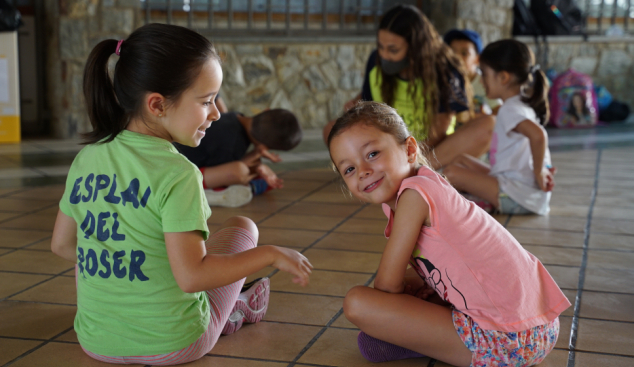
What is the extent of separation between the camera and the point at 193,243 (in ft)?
4.19

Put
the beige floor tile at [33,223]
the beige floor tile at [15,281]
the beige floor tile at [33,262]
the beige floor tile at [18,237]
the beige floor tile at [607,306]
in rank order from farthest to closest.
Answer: the beige floor tile at [33,223] < the beige floor tile at [18,237] < the beige floor tile at [33,262] < the beige floor tile at [15,281] < the beige floor tile at [607,306]

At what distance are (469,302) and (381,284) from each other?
Answer: 19cm

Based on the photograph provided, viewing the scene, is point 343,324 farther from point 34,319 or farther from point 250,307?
point 34,319

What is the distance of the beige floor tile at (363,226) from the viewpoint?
2634 mm

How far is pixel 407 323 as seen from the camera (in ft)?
4.70

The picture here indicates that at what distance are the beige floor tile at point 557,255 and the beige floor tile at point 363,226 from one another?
0.57m

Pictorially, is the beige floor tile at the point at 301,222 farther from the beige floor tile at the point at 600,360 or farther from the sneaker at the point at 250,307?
the beige floor tile at the point at 600,360

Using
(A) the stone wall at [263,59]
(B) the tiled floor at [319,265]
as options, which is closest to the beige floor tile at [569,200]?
(B) the tiled floor at [319,265]

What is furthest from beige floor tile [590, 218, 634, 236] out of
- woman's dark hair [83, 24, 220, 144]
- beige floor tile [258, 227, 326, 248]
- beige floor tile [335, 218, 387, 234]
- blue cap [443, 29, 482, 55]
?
woman's dark hair [83, 24, 220, 144]

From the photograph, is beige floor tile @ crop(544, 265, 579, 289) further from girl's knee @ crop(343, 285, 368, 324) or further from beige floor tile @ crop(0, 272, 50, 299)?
beige floor tile @ crop(0, 272, 50, 299)

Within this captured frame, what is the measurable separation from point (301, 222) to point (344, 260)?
56cm

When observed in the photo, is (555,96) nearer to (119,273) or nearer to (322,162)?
(322,162)

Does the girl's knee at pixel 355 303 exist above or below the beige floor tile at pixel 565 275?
above

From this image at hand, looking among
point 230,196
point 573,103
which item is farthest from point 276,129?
point 573,103
